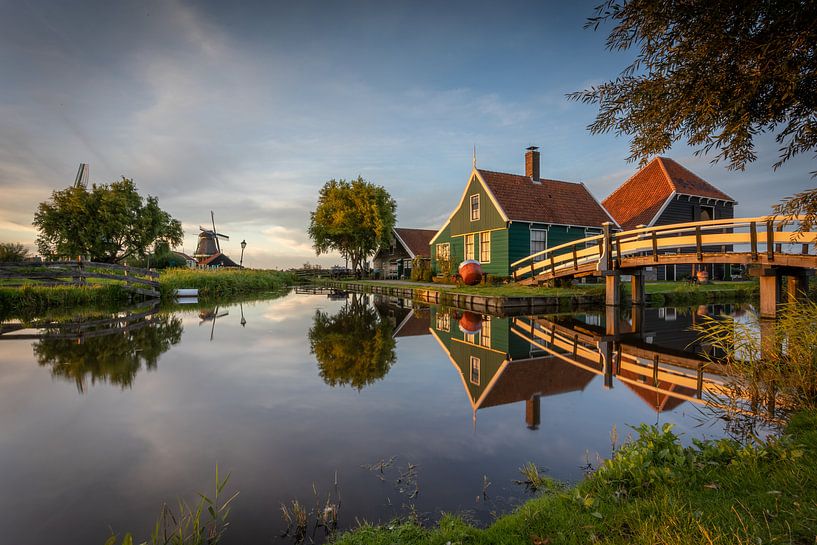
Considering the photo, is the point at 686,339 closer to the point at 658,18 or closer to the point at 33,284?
the point at 658,18

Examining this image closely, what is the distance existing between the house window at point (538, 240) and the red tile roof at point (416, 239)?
689 inches

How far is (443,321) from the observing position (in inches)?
515

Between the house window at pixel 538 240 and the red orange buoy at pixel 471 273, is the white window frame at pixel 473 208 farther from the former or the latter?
the red orange buoy at pixel 471 273

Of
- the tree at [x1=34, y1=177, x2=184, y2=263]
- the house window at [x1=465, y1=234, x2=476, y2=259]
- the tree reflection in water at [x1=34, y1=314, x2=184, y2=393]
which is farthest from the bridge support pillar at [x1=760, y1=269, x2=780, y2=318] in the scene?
the tree at [x1=34, y1=177, x2=184, y2=263]

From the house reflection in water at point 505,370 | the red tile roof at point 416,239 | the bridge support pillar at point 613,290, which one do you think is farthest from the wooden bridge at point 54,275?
the red tile roof at point 416,239

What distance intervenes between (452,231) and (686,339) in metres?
18.8

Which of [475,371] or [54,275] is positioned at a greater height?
[54,275]

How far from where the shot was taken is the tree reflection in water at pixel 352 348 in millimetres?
6656

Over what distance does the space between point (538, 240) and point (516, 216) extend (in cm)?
213

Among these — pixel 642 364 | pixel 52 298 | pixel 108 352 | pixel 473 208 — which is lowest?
pixel 108 352

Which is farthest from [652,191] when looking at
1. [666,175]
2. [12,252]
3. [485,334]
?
[12,252]

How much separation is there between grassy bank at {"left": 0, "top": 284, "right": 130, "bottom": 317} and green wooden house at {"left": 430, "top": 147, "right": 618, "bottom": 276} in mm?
17905

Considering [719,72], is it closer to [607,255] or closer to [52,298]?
[607,255]

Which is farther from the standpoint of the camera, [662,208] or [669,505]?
[662,208]
